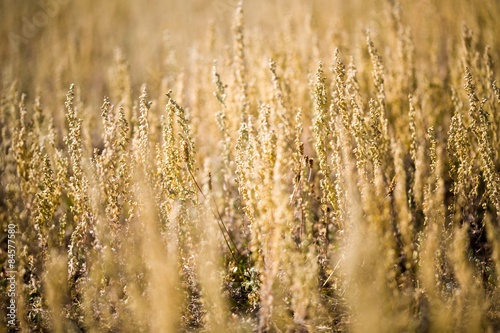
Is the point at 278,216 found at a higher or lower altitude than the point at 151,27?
lower

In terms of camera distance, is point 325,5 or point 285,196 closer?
point 285,196

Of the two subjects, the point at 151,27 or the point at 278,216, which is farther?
the point at 151,27

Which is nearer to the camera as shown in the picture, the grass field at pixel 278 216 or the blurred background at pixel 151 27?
the grass field at pixel 278 216

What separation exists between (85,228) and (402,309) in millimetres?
1505

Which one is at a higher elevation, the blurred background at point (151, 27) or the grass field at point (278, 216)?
the blurred background at point (151, 27)

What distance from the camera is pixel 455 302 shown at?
5.47 feet

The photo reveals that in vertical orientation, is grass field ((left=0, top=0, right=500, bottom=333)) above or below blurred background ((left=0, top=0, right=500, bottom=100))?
below

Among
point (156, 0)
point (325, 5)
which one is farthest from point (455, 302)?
point (156, 0)

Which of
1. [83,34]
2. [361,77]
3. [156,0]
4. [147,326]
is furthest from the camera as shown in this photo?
[156,0]

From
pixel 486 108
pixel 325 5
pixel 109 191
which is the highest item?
pixel 325 5

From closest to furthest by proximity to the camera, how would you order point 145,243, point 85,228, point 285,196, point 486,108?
point 285,196
point 145,243
point 85,228
point 486,108

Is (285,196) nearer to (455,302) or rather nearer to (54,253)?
(455,302)

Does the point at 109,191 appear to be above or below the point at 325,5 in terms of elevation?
below

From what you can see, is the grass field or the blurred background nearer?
the grass field
